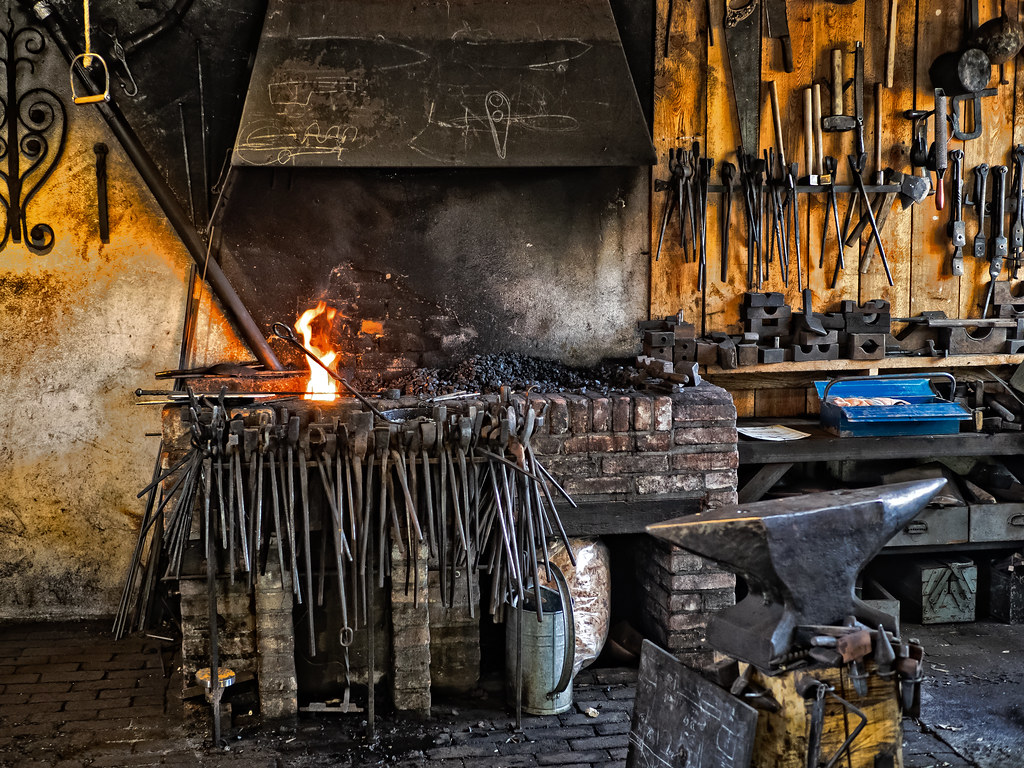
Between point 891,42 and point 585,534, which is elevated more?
point 891,42

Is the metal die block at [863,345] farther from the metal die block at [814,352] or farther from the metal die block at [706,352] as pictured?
the metal die block at [706,352]

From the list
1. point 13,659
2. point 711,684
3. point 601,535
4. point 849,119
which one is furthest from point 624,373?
point 13,659

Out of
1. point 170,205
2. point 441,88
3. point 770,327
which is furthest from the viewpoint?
point 770,327

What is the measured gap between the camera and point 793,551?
2303 mm

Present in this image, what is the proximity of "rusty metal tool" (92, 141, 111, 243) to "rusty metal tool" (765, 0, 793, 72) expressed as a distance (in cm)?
337

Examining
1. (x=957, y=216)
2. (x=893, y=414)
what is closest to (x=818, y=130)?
(x=957, y=216)

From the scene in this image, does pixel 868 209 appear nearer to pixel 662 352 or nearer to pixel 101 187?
pixel 662 352

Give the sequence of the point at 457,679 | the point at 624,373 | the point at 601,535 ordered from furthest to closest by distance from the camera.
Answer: the point at 624,373 → the point at 601,535 → the point at 457,679

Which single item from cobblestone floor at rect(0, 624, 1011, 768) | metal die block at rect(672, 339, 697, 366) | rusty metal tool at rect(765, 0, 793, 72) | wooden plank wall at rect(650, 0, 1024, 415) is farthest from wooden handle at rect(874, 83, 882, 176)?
cobblestone floor at rect(0, 624, 1011, 768)

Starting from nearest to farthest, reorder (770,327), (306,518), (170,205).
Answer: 1. (306,518)
2. (170,205)
3. (770,327)

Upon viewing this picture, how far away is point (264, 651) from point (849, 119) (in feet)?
12.4

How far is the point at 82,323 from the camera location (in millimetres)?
4523

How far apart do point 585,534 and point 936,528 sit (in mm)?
1899

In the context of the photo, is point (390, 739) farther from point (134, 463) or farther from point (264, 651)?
point (134, 463)
